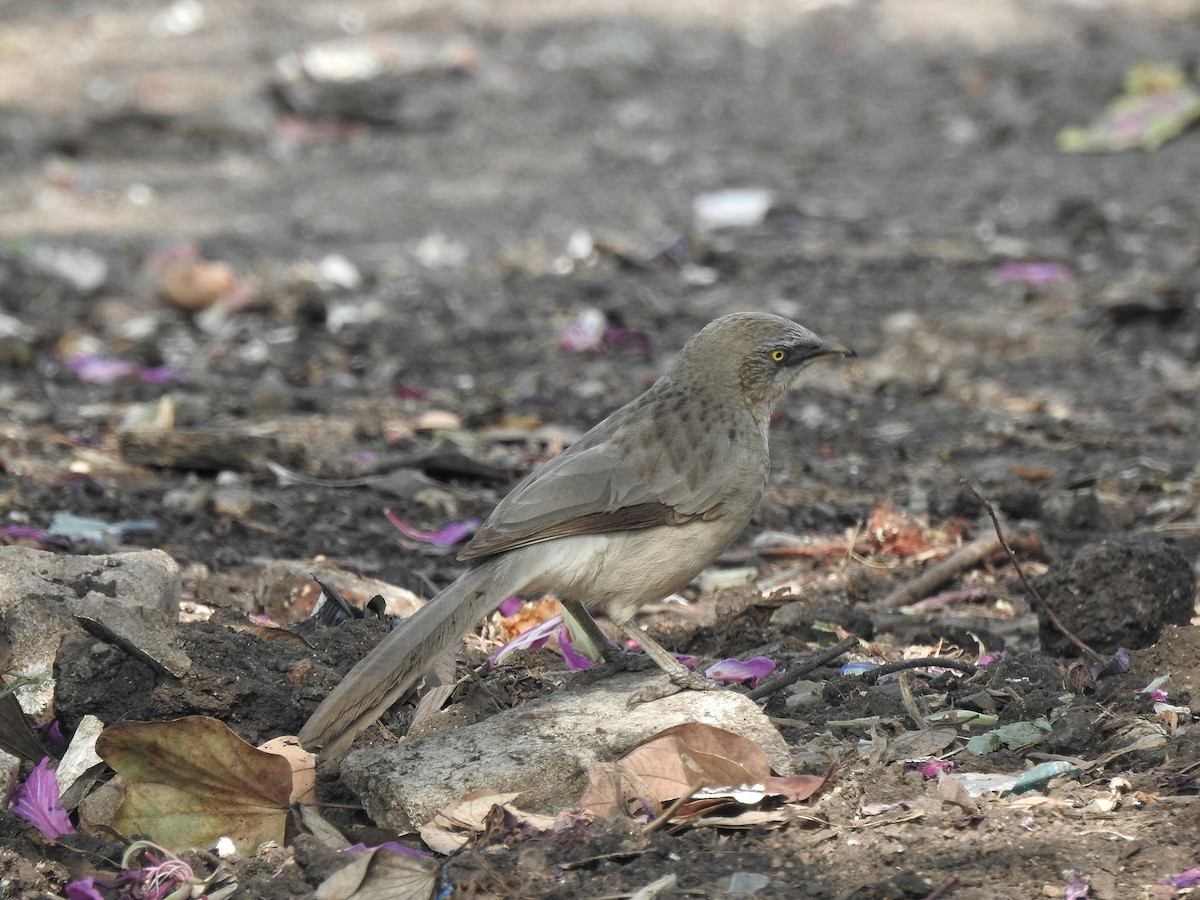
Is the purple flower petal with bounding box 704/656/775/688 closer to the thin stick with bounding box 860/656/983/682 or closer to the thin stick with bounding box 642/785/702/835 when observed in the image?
the thin stick with bounding box 860/656/983/682

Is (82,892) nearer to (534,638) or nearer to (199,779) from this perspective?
(199,779)

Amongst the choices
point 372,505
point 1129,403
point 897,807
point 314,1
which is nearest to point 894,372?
point 1129,403

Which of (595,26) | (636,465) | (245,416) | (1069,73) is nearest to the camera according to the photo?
(636,465)

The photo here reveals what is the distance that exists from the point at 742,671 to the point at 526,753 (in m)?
1.06

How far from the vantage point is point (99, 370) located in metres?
9.09

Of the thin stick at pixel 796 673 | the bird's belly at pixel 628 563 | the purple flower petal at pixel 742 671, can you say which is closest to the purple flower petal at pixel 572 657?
the bird's belly at pixel 628 563

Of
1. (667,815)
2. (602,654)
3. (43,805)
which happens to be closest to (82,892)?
(43,805)

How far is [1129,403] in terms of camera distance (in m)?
8.71

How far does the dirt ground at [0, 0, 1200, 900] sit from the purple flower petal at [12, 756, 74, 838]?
5cm

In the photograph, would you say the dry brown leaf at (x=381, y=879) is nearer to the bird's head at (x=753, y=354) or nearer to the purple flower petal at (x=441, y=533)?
the bird's head at (x=753, y=354)

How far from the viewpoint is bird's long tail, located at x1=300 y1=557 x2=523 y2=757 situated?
4098 millimetres

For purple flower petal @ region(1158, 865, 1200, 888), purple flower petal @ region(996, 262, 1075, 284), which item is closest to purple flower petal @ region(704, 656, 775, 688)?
purple flower petal @ region(1158, 865, 1200, 888)

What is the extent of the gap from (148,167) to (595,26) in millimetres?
5114

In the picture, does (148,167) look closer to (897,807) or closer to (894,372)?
(894,372)
